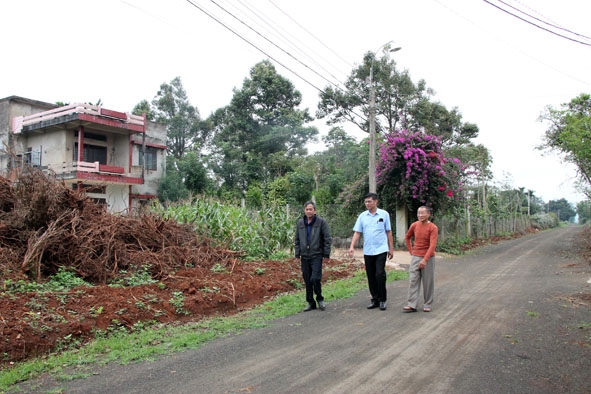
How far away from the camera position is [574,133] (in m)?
19.5

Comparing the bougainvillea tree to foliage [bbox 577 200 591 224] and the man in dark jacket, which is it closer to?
the man in dark jacket

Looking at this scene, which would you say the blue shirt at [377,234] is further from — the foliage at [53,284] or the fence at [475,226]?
the fence at [475,226]

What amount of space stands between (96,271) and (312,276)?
391 cm

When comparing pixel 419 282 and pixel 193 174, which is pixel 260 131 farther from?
pixel 419 282

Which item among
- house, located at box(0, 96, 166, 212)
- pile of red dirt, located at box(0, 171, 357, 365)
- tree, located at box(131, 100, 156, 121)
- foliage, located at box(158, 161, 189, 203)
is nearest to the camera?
pile of red dirt, located at box(0, 171, 357, 365)

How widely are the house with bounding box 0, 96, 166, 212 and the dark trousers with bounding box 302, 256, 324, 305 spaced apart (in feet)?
55.5

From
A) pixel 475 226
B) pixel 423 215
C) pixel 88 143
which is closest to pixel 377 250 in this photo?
pixel 423 215

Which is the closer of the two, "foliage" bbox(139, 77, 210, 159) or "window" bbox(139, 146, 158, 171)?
"window" bbox(139, 146, 158, 171)

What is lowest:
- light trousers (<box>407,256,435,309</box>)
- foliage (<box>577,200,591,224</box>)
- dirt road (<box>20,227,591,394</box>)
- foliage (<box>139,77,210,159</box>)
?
dirt road (<box>20,227,591,394</box>)

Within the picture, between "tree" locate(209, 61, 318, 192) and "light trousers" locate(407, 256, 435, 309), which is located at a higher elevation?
"tree" locate(209, 61, 318, 192)

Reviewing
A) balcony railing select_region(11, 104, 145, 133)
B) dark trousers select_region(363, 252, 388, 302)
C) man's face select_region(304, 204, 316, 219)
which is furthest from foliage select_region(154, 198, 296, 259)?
balcony railing select_region(11, 104, 145, 133)

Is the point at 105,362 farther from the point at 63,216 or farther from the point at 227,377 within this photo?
the point at 63,216

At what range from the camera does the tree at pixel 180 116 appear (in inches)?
1601

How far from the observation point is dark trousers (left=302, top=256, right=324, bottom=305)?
7332 millimetres
